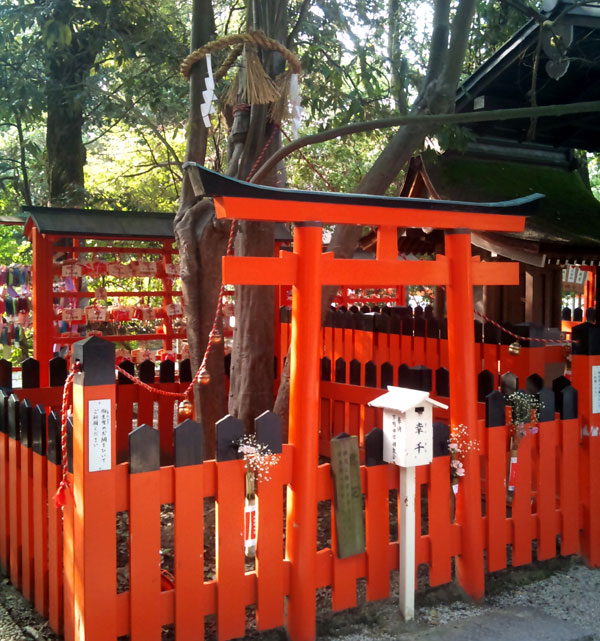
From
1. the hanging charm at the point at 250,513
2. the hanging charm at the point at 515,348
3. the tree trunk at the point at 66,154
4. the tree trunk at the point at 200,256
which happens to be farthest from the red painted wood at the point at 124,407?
the tree trunk at the point at 66,154

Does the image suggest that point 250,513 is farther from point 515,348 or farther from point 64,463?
point 515,348

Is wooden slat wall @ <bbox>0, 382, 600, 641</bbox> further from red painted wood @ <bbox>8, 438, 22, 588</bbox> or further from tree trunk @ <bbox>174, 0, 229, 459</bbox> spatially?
tree trunk @ <bbox>174, 0, 229, 459</bbox>

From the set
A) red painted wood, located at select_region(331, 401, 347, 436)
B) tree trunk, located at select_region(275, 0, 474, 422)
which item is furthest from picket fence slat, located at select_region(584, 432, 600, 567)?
red painted wood, located at select_region(331, 401, 347, 436)

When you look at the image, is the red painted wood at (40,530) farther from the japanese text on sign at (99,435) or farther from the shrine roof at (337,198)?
the shrine roof at (337,198)

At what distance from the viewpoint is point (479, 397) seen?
202 inches

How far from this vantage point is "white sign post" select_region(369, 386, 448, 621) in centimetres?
329

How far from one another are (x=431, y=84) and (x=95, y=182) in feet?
45.3

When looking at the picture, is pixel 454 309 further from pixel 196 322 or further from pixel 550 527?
pixel 196 322

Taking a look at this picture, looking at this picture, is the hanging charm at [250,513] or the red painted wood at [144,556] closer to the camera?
the red painted wood at [144,556]

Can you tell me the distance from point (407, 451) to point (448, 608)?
93 cm

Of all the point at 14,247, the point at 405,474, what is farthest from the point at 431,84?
the point at 14,247

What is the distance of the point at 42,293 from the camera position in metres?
8.08

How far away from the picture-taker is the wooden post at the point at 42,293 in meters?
8.05

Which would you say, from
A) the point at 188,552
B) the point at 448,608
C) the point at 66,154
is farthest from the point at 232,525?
the point at 66,154
